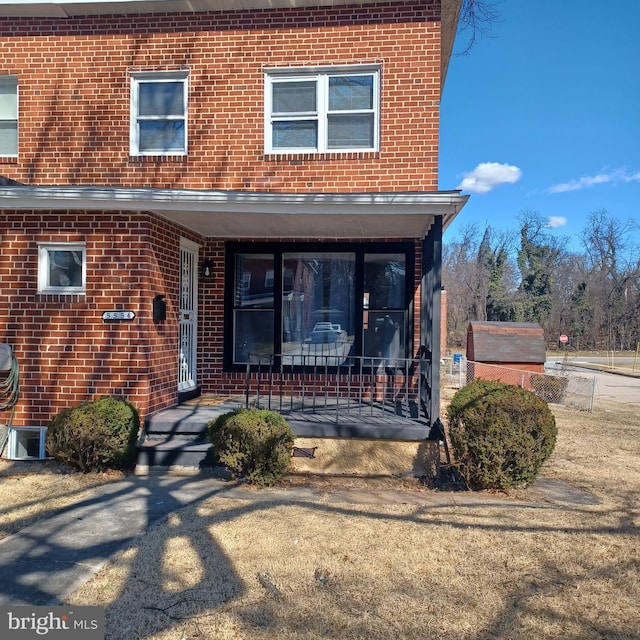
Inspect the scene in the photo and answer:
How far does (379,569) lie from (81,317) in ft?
15.0

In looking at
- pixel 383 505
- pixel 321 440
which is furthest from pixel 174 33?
pixel 383 505

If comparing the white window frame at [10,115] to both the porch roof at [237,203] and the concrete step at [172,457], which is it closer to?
the porch roof at [237,203]

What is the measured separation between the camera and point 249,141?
7891 millimetres

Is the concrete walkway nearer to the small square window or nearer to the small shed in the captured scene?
the small square window

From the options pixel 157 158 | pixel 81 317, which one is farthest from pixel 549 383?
pixel 81 317

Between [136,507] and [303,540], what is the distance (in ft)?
5.59

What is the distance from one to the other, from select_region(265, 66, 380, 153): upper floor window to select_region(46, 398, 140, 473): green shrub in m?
4.27

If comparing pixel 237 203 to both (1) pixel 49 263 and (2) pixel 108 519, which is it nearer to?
(1) pixel 49 263

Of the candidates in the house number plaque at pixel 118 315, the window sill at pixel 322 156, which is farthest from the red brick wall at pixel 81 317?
the window sill at pixel 322 156

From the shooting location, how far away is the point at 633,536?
4.39m

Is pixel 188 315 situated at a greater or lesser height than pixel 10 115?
lesser

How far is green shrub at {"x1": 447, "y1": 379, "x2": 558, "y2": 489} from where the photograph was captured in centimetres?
541

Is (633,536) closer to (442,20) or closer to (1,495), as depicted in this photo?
(1,495)

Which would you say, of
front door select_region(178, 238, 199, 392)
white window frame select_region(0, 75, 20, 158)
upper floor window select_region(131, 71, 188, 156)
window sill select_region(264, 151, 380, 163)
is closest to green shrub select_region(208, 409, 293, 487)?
front door select_region(178, 238, 199, 392)
